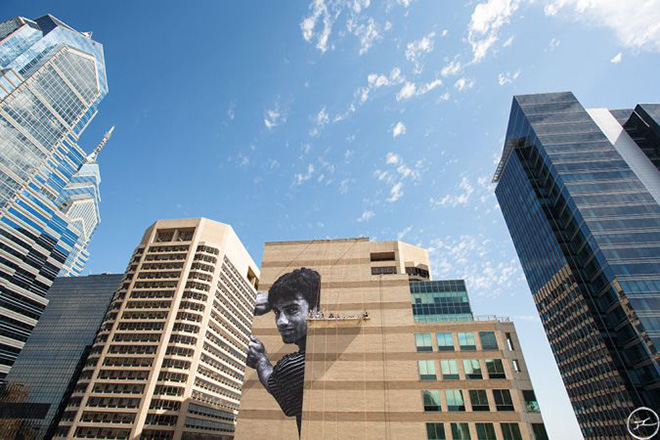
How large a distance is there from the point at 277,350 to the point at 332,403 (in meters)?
12.4

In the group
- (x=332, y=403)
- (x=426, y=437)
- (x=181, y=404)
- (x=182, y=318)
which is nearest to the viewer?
(x=426, y=437)

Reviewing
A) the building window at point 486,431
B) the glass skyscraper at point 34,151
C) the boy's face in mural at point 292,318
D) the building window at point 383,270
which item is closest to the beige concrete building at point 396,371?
the building window at point 486,431

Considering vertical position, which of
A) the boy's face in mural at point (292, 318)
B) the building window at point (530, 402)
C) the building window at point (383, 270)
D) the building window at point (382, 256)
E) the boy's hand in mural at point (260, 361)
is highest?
the building window at point (382, 256)

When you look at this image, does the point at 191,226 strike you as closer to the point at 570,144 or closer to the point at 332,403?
the point at 332,403

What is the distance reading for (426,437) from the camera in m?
40.6

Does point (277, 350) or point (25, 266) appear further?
point (25, 266)

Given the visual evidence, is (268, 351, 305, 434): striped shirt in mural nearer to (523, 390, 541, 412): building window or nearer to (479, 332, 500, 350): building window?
(479, 332, 500, 350): building window

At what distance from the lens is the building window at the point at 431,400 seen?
42.2m

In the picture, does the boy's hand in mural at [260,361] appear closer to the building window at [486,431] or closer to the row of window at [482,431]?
the row of window at [482,431]

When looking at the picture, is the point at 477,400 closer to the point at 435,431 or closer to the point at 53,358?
the point at 435,431

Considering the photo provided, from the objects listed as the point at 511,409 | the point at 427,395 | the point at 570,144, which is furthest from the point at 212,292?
the point at 570,144

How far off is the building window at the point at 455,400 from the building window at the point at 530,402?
308 inches

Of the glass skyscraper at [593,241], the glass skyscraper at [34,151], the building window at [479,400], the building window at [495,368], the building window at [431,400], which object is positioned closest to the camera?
the building window at [479,400]

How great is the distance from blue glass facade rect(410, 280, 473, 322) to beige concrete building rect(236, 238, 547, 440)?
0.58 feet
